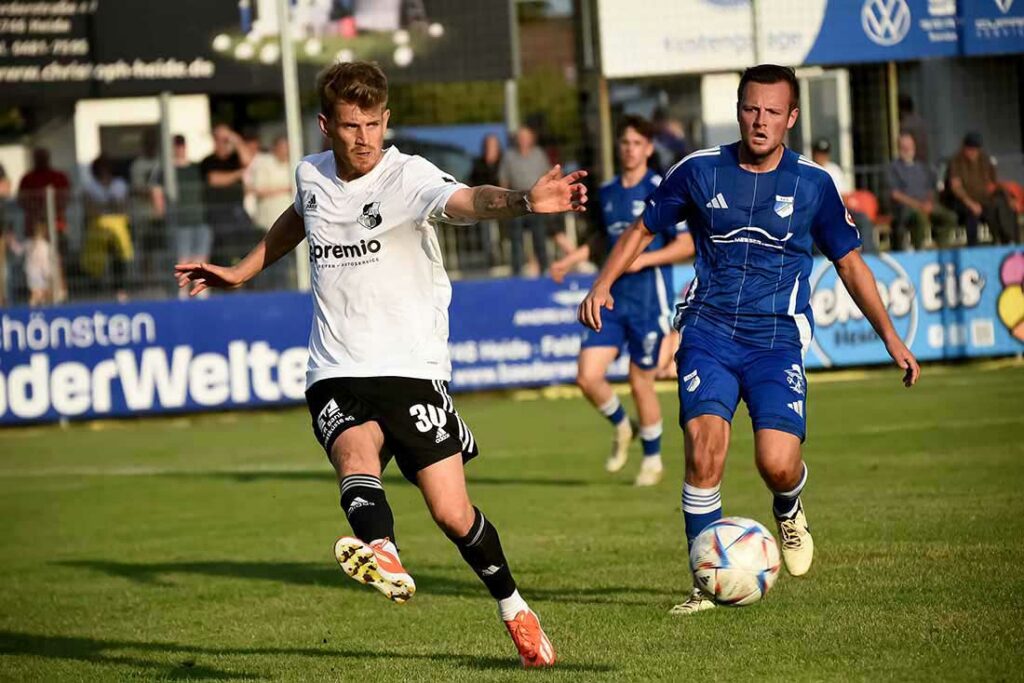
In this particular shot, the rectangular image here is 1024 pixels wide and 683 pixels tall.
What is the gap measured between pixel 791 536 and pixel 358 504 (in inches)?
87.9

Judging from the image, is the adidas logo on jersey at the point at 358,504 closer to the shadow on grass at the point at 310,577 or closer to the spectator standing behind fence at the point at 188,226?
the shadow on grass at the point at 310,577

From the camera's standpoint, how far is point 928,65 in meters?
21.5

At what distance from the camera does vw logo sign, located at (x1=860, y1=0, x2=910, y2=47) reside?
69.1 feet

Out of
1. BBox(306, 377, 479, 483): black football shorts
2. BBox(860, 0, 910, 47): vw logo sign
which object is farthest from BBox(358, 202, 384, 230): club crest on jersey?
BBox(860, 0, 910, 47): vw logo sign

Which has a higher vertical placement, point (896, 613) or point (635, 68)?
point (635, 68)

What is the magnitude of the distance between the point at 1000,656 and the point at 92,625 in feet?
14.6

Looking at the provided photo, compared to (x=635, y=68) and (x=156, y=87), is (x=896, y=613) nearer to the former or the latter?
(x=635, y=68)

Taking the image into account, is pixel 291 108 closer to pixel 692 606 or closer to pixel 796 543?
pixel 692 606

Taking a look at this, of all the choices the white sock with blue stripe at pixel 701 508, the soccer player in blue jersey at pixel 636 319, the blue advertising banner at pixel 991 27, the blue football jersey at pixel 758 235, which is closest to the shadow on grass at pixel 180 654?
the white sock with blue stripe at pixel 701 508

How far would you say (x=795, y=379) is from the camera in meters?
7.17

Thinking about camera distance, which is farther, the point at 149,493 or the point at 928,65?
the point at 928,65

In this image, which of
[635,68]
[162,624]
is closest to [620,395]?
[635,68]

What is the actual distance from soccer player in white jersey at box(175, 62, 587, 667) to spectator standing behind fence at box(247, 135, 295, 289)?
13292 millimetres

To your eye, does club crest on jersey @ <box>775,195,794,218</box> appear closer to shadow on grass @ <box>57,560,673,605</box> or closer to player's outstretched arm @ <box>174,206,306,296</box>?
shadow on grass @ <box>57,560,673,605</box>
